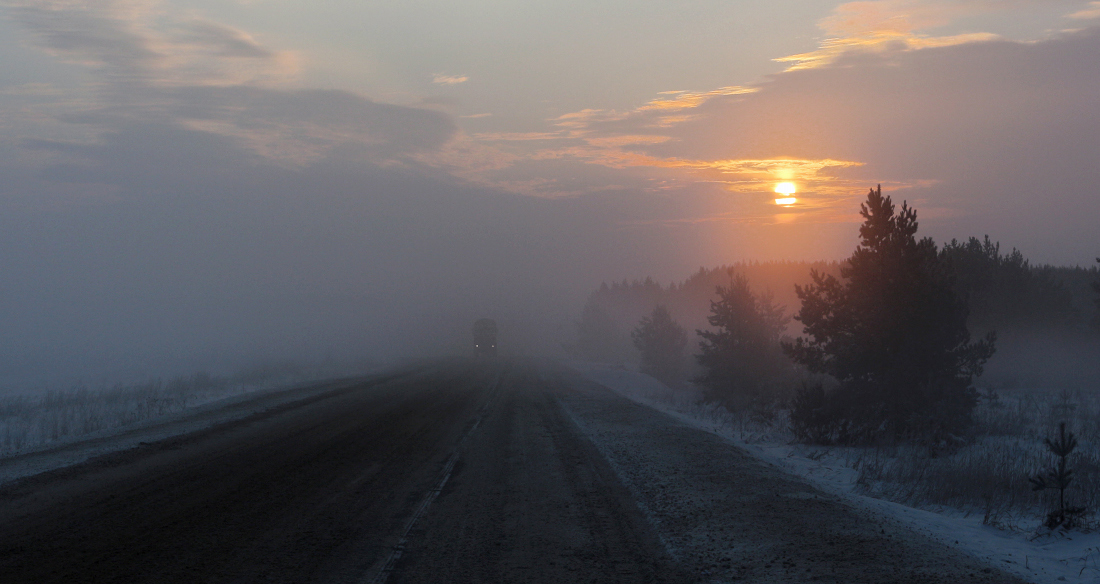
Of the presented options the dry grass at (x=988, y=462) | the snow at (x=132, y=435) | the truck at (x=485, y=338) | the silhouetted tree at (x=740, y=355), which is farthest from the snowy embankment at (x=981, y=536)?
the truck at (x=485, y=338)

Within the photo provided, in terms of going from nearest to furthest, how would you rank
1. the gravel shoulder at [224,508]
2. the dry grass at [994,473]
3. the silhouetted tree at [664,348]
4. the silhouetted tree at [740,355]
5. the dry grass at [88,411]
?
the gravel shoulder at [224,508], the dry grass at [994,473], the dry grass at [88,411], the silhouetted tree at [740,355], the silhouetted tree at [664,348]

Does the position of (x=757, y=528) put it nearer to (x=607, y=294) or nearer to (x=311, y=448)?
(x=311, y=448)

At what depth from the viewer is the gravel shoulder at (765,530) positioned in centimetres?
639

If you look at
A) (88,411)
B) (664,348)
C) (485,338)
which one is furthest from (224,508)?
(485,338)

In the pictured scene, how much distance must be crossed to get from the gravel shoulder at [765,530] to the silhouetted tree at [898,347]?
304 inches

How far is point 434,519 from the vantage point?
324 inches

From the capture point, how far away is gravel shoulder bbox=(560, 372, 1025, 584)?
639 centimetres

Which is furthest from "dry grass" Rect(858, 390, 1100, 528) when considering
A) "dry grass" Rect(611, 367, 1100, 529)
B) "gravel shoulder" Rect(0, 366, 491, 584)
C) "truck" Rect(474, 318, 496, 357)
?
"truck" Rect(474, 318, 496, 357)

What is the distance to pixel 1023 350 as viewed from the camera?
41844mm

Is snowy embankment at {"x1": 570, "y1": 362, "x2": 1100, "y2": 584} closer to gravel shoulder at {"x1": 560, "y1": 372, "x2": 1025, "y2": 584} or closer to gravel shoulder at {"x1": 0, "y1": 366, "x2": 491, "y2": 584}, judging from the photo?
gravel shoulder at {"x1": 560, "y1": 372, "x2": 1025, "y2": 584}

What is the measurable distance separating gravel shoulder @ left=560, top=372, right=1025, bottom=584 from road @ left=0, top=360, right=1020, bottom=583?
3 cm

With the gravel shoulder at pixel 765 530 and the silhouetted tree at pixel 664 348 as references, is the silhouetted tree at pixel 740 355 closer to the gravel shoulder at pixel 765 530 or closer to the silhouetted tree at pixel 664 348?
the gravel shoulder at pixel 765 530

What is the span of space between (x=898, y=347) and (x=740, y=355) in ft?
49.2

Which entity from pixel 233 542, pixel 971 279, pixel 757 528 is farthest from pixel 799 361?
pixel 971 279
